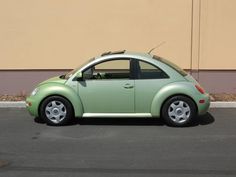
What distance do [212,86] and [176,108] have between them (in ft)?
12.0

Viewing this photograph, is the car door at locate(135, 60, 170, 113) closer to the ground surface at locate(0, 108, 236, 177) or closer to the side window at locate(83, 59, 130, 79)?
the side window at locate(83, 59, 130, 79)

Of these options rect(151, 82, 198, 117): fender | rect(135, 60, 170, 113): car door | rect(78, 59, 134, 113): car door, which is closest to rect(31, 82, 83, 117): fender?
rect(78, 59, 134, 113): car door

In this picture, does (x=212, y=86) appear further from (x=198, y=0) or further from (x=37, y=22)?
(x=37, y=22)

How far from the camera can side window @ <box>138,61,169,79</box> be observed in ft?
31.1

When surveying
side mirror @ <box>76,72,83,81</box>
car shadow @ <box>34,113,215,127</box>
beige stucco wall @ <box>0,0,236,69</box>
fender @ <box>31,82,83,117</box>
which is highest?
beige stucco wall @ <box>0,0,236,69</box>

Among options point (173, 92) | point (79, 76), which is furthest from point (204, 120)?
point (79, 76)

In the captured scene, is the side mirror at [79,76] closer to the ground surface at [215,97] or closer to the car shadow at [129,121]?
the car shadow at [129,121]

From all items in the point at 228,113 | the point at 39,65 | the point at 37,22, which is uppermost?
the point at 37,22

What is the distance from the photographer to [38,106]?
9633 millimetres

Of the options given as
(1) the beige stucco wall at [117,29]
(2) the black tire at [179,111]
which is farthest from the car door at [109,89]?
(1) the beige stucco wall at [117,29]

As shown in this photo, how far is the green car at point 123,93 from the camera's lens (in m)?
9.38

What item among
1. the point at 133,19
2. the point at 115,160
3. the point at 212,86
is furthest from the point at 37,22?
the point at 115,160

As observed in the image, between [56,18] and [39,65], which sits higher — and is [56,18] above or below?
above

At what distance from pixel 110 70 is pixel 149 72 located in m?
0.75
